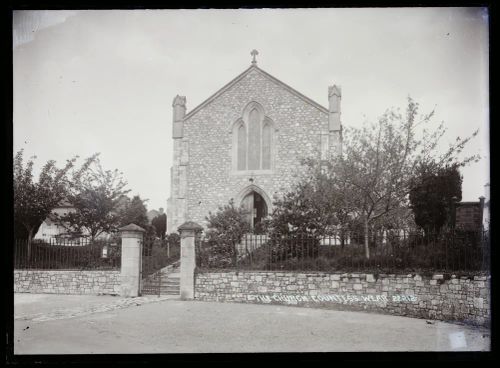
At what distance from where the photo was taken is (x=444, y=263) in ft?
35.8

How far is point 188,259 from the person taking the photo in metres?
13.2

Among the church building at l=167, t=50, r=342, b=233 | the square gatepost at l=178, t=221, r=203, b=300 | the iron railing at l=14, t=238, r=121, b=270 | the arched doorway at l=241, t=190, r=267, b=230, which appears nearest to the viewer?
the square gatepost at l=178, t=221, r=203, b=300

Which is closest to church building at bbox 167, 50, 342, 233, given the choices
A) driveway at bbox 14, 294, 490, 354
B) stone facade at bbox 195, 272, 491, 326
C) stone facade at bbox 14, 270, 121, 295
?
stone facade at bbox 14, 270, 121, 295

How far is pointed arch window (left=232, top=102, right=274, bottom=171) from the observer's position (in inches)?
872

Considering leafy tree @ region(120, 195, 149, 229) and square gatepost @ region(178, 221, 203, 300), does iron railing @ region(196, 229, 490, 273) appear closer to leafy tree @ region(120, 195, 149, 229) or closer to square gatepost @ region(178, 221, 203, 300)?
square gatepost @ region(178, 221, 203, 300)

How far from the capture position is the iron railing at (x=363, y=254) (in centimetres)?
1081

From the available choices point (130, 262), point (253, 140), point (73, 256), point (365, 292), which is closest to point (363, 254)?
point (365, 292)

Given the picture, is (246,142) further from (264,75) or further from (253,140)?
(264,75)

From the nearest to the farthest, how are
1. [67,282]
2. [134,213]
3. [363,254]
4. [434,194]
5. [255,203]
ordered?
1. [363,254]
2. [67,282]
3. [434,194]
4. [134,213]
5. [255,203]

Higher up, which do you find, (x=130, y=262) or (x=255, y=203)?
(x=255, y=203)

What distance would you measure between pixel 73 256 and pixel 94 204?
3.84 m

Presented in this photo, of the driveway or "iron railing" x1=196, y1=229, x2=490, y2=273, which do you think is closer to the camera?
the driveway

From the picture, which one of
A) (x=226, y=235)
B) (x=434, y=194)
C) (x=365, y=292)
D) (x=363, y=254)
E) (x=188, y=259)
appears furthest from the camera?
(x=434, y=194)
